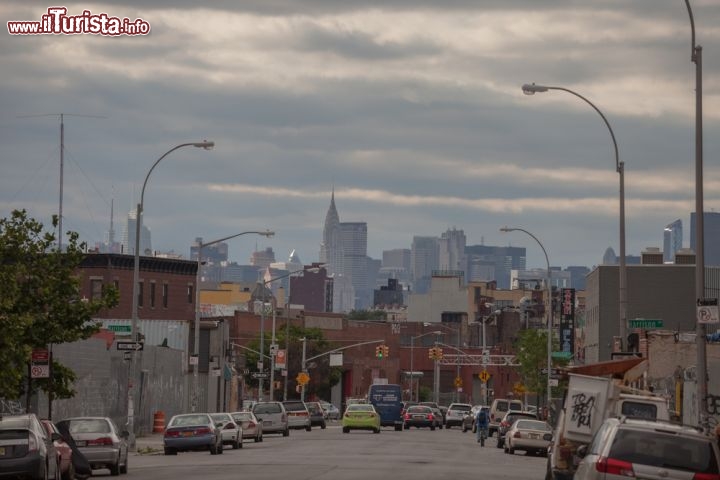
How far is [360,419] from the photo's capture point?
2798 inches

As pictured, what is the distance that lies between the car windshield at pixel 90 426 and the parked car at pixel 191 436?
34.1 feet

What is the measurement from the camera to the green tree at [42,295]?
3575 centimetres

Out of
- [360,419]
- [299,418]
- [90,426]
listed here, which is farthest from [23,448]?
[299,418]

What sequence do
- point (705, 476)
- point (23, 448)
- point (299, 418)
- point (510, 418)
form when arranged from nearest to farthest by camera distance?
point (705, 476)
point (23, 448)
point (510, 418)
point (299, 418)

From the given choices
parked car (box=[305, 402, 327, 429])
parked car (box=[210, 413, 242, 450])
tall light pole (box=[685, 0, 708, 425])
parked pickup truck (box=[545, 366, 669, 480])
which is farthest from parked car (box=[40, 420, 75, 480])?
parked car (box=[305, 402, 327, 429])

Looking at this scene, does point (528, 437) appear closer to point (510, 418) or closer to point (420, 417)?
point (510, 418)

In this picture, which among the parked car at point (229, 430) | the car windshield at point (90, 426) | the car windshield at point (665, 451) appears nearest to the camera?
the car windshield at point (665, 451)

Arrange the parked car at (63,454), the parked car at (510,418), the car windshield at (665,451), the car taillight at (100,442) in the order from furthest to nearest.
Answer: the parked car at (510,418)
the car taillight at (100,442)
the parked car at (63,454)
the car windshield at (665,451)

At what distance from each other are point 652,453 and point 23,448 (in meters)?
13.0

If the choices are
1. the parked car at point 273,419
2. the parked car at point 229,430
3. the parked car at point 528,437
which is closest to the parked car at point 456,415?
the parked car at point 273,419

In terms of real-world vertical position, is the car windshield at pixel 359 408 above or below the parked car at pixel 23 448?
below

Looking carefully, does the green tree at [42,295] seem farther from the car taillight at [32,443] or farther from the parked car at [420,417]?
the parked car at [420,417]

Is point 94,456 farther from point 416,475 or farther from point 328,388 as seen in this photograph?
point 328,388

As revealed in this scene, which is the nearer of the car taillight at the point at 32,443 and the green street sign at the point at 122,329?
the car taillight at the point at 32,443
